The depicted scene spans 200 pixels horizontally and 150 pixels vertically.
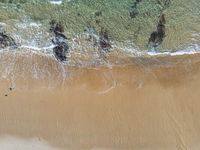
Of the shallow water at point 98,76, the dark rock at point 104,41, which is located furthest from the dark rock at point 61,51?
the dark rock at point 104,41

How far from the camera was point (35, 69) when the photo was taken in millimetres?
8484

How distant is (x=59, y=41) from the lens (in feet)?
27.8

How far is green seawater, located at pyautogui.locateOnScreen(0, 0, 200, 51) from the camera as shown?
841 cm

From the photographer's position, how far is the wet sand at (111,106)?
26.9 ft

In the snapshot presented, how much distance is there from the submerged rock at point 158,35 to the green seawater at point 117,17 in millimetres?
90

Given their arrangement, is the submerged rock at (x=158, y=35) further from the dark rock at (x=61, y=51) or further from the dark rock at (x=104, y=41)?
the dark rock at (x=61, y=51)

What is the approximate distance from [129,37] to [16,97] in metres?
3.18

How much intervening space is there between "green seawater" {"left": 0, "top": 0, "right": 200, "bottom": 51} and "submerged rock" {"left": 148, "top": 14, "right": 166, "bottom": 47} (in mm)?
90

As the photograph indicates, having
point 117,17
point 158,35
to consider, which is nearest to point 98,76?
point 117,17

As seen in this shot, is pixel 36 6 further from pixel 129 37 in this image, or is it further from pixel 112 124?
pixel 112 124

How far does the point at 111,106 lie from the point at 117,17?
2.22m

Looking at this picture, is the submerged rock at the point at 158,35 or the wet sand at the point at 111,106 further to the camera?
the submerged rock at the point at 158,35

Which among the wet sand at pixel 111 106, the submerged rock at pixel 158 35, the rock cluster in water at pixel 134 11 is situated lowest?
the wet sand at pixel 111 106

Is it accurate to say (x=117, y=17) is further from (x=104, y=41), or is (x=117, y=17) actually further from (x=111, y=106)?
(x=111, y=106)
